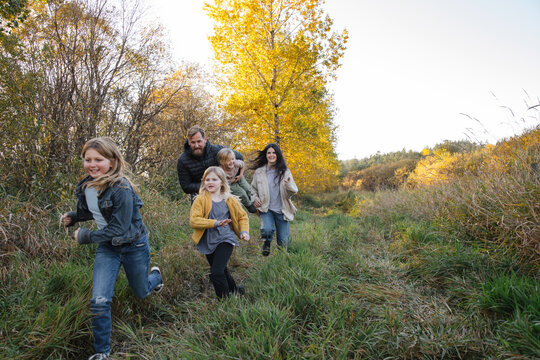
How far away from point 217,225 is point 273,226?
6.01 ft

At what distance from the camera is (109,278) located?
2.38 metres

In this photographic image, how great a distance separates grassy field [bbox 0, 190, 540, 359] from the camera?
78.9 inches

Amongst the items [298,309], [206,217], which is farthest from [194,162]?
[298,309]

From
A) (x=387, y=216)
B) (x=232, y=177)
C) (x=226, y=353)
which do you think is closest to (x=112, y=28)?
(x=232, y=177)

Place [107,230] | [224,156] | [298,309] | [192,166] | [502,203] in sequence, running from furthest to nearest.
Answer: [192,166] → [224,156] → [502,203] → [298,309] → [107,230]

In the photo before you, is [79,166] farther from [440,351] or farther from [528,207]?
[528,207]

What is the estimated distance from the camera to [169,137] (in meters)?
8.20

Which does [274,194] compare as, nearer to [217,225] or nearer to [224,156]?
[224,156]

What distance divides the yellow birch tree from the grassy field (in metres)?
7.11

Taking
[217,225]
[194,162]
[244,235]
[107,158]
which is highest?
[194,162]

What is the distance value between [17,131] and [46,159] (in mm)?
578

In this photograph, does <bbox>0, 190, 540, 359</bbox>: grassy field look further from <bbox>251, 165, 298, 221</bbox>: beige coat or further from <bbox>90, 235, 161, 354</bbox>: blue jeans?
<bbox>251, 165, 298, 221</bbox>: beige coat

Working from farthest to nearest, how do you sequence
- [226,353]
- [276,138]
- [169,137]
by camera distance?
[276,138], [169,137], [226,353]

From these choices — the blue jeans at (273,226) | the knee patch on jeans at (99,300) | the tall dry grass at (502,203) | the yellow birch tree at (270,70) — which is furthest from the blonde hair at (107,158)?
the yellow birch tree at (270,70)
